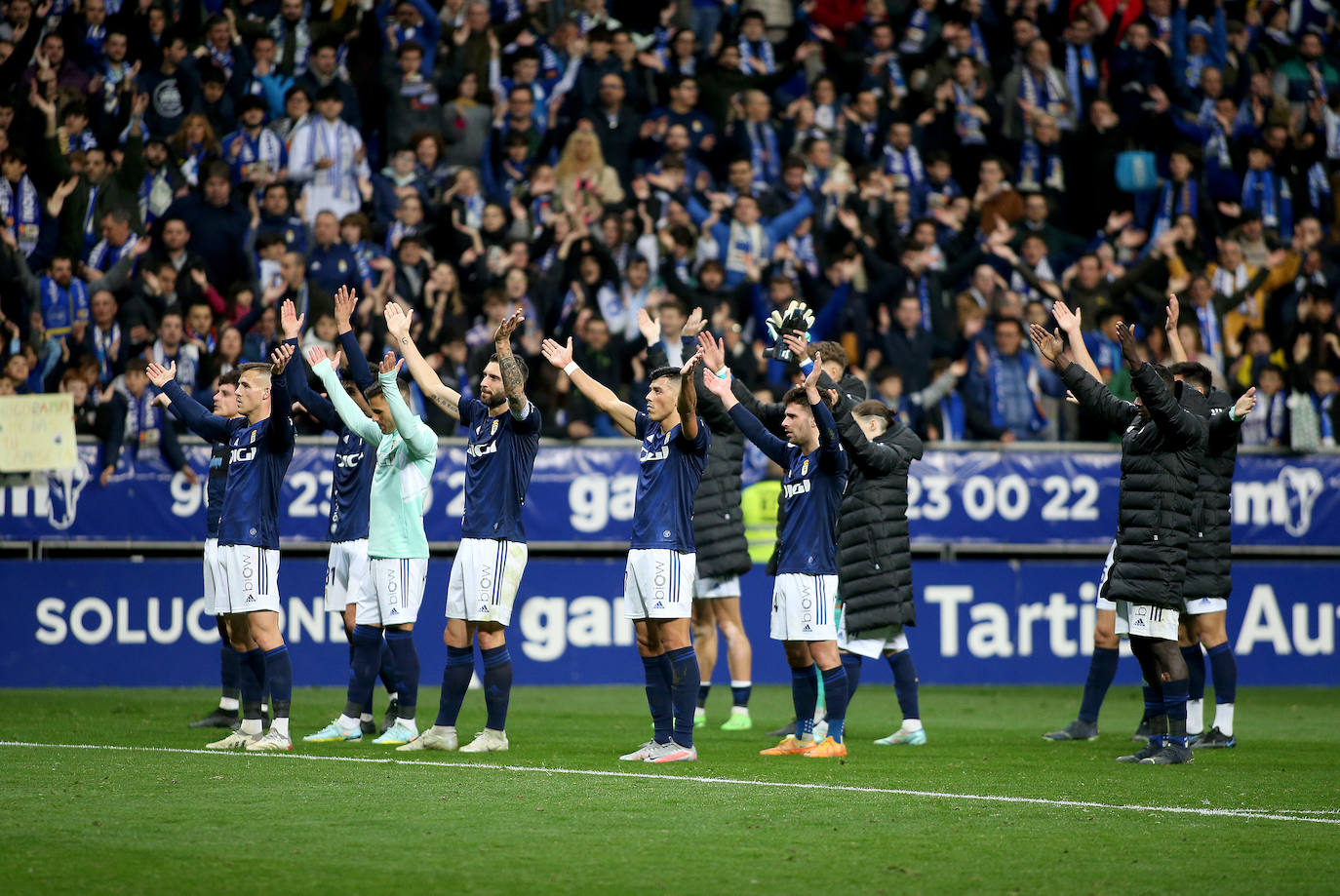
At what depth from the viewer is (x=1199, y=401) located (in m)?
10.8

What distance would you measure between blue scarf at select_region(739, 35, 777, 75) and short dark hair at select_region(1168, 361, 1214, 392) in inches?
425

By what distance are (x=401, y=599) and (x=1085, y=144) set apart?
13404 millimetres

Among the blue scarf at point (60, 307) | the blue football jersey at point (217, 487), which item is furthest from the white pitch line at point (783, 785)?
the blue scarf at point (60, 307)

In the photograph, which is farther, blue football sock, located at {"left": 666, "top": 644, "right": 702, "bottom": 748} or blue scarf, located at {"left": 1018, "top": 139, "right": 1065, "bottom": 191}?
blue scarf, located at {"left": 1018, "top": 139, "right": 1065, "bottom": 191}

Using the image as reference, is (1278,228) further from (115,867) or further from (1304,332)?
(115,867)

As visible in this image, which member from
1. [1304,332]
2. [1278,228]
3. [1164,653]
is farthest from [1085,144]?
[1164,653]

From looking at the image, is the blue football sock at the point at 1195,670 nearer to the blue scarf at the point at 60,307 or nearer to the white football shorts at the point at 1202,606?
the white football shorts at the point at 1202,606

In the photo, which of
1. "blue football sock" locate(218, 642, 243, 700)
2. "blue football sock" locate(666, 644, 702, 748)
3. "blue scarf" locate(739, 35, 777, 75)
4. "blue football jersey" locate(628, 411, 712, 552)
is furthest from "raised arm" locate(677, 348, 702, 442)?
"blue scarf" locate(739, 35, 777, 75)

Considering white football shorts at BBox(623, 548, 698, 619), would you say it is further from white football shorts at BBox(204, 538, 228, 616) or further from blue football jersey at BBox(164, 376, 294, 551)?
white football shorts at BBox(204, 538, 228, 616)

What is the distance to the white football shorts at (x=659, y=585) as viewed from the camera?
373 inches

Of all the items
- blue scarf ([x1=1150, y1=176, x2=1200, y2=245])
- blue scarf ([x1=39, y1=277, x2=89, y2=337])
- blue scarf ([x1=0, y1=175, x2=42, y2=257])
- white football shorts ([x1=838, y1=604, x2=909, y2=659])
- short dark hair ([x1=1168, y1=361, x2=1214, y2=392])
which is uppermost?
blue scarf ([x1=1150, y1=176, x2=1200, y2=245])

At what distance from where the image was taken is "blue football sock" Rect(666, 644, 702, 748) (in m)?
9.48

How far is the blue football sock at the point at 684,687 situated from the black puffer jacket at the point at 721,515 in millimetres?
2856

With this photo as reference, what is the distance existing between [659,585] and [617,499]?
6.59 metres
